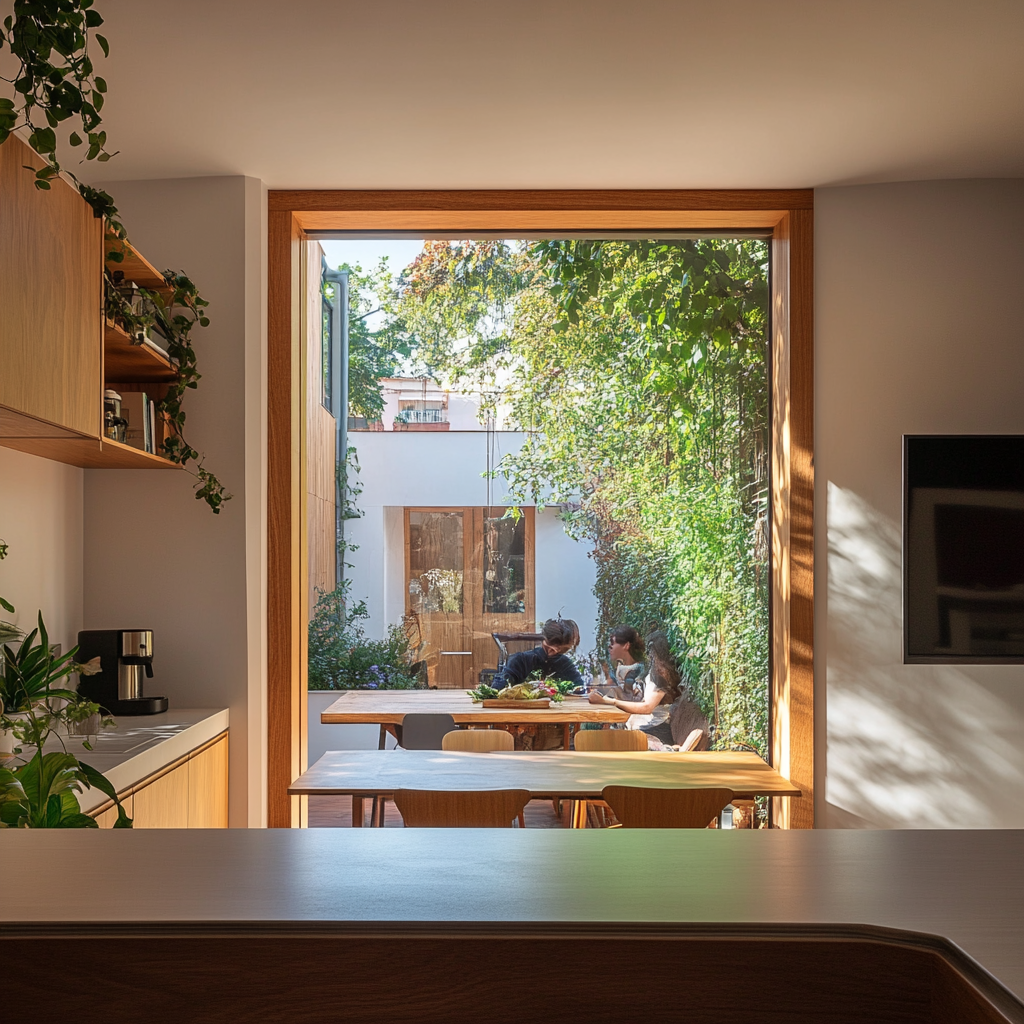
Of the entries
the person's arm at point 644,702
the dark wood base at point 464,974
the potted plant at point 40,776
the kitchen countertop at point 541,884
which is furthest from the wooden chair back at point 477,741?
the dark wood base at point 464,974

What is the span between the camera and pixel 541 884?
92 centimetres

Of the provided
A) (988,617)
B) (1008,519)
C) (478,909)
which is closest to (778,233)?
(1008,519)

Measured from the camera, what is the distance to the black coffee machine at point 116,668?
3.35 m

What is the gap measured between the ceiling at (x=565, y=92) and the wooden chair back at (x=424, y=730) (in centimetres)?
229

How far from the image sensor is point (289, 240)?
156 inches

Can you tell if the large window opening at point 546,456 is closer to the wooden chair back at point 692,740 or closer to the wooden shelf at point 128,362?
the wooden chair back at point 692,740

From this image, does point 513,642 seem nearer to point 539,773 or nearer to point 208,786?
point 539,773

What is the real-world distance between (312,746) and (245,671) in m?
0.87

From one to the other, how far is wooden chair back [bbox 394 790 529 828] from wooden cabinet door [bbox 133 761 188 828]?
70 centimetres

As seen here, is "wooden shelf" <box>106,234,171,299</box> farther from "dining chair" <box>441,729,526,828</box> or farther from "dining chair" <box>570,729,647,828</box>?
"dining chair" <box>570,729,647,828</box>

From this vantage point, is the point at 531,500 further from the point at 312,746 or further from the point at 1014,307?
the point at 1014,307

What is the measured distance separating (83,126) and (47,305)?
1.67 ft

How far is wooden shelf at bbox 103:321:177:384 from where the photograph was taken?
3006 millimetres

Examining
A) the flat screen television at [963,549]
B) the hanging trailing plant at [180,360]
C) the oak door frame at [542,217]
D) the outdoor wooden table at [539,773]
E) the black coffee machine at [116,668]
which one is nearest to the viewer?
the outdoor wooden table at [539,773]
